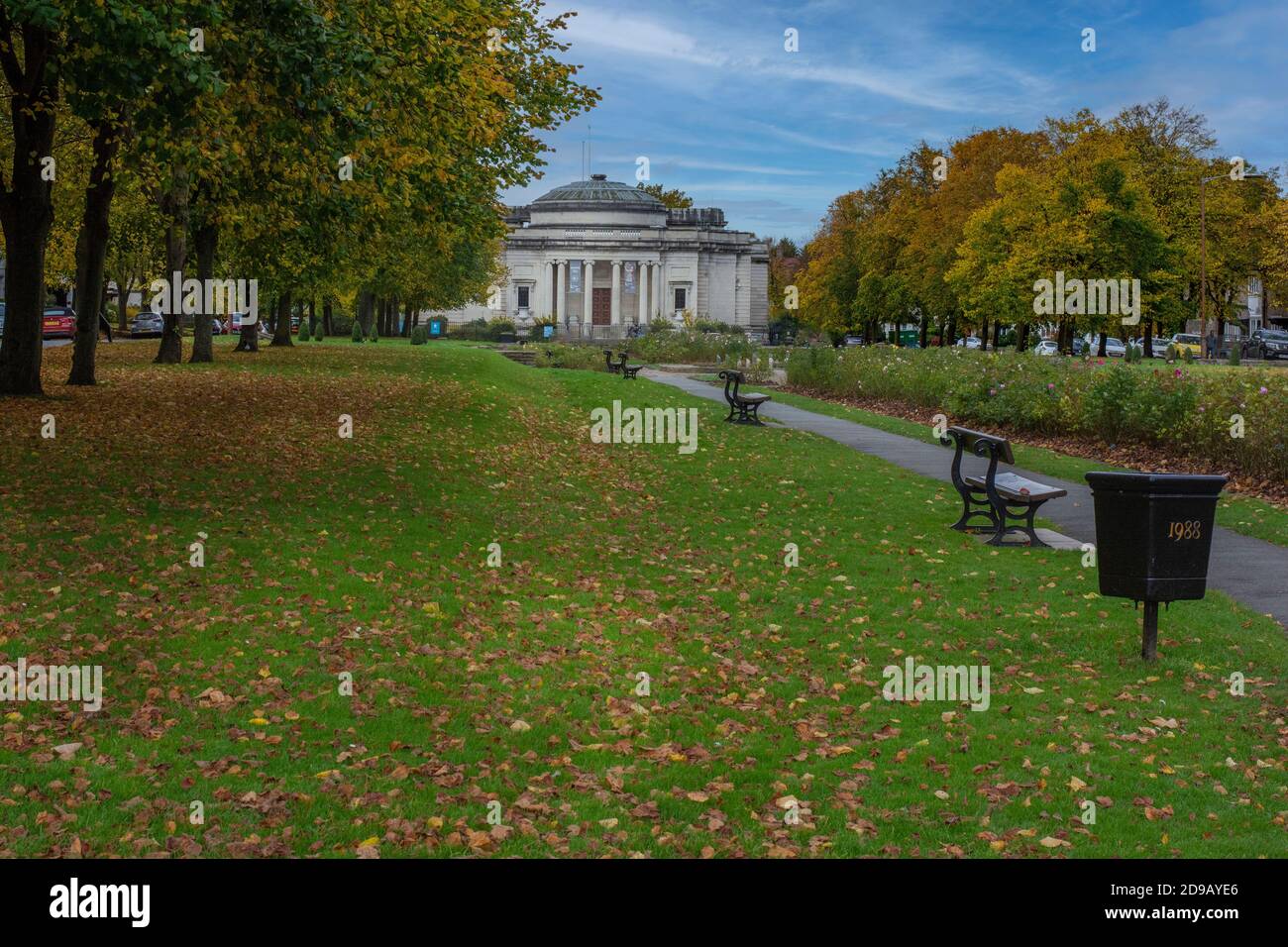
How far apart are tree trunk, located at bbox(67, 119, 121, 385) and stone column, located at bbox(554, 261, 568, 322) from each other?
94.1 meters

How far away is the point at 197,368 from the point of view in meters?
30.4

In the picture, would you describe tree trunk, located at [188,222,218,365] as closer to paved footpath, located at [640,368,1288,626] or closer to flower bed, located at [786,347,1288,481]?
paved footpath, located at [640,368,1288,626]

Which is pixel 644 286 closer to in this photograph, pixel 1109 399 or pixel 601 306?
pixel 601 306

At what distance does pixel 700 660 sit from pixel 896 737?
6.40 ft

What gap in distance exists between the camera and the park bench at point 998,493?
42.5ft

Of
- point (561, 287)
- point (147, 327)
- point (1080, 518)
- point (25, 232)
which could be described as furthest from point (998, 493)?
point (561, 287)

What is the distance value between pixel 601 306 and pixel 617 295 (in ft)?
7.30

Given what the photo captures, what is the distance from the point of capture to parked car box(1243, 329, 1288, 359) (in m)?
63.1

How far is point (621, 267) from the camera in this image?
118 m

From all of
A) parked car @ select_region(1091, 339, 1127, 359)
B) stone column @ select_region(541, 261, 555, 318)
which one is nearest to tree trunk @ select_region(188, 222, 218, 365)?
parked car @ select_region(1091, 339, 1127, 359)

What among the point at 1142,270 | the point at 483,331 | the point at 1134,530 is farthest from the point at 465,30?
the point at 483,331

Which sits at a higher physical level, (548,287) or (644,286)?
(644,286)

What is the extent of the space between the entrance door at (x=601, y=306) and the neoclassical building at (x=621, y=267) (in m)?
0.09

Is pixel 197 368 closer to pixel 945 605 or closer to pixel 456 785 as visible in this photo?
pixel 945 605
